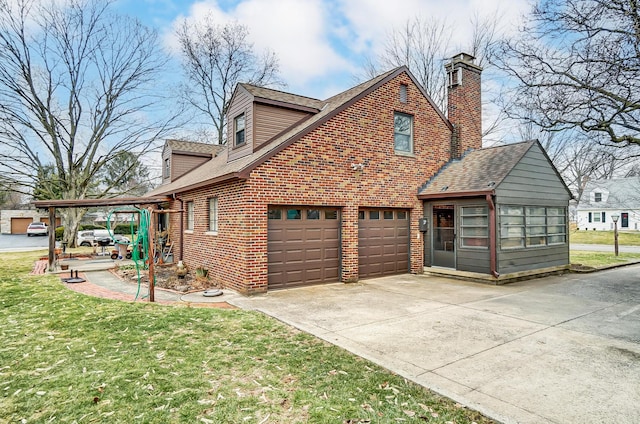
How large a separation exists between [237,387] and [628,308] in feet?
26.0

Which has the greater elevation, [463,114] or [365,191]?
[463,114]

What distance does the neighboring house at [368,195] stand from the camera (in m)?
9.07

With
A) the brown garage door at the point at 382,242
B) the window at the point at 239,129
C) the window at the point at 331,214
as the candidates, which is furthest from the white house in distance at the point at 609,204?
the window at the point at 239,129

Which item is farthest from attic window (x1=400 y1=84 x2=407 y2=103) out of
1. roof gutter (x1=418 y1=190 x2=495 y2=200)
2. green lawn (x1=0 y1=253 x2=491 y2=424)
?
green lawn (x1=0 y1=253 x2=491 y2=424)

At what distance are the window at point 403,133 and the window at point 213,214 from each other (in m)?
5.88

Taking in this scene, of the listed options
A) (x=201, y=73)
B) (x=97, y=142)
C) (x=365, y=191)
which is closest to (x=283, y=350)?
(x=365, y=191)

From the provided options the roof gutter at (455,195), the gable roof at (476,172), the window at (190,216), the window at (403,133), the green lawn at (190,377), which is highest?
the window at (403,133)

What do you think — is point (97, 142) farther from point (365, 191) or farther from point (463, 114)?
point (463, 114)

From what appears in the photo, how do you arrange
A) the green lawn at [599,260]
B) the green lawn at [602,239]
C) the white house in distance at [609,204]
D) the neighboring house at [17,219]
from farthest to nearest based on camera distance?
the neighboring house at [17,219]
the white house in distance at [609,204]
the green lawn at [602,239]
the green lawn at [599,260]

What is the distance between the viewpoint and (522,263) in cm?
1088

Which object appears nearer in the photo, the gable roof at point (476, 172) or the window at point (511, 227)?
the window at point (511, 227)

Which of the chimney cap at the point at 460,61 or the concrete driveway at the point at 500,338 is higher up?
the chimney cap at the point at 460,61

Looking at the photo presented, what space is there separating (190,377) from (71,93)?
2574 cm

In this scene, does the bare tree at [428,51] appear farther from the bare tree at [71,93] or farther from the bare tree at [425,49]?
the bare tree at [71,93]
